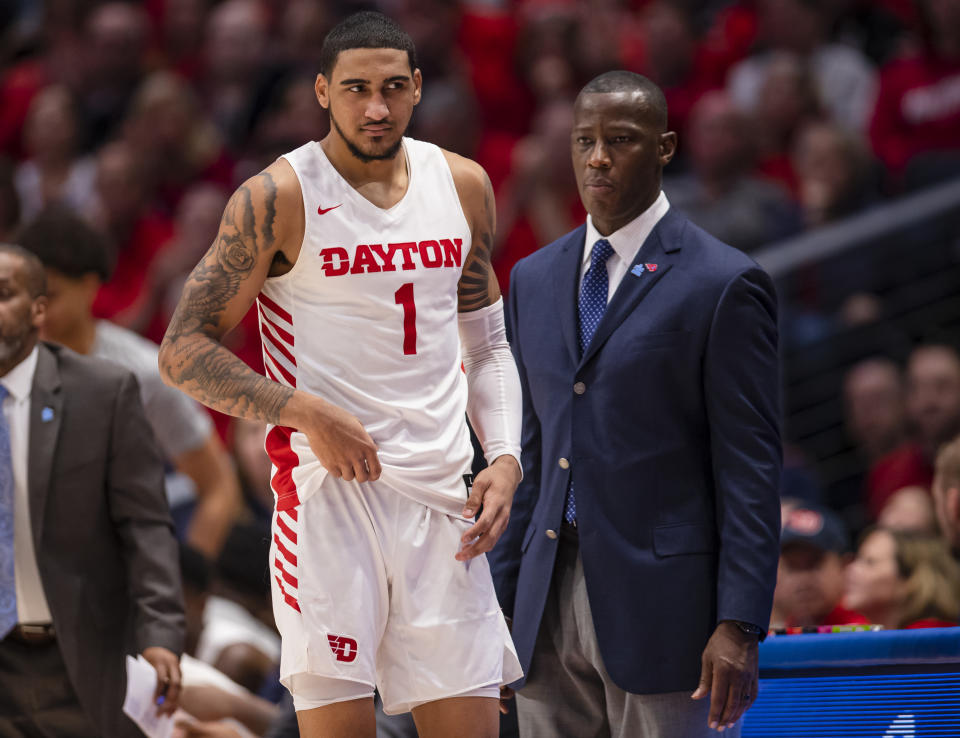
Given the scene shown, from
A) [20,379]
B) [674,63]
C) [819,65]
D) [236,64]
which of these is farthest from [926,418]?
[236,64]

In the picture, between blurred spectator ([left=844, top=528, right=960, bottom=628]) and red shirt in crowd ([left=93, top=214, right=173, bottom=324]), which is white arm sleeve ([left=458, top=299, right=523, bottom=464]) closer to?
blurred spectator ([left=844, top=528, right=960, bottom=628])

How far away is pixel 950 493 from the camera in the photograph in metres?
4.45

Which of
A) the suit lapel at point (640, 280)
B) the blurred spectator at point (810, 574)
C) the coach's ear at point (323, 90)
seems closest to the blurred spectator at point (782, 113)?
the blurred spectator at point (810, 574)

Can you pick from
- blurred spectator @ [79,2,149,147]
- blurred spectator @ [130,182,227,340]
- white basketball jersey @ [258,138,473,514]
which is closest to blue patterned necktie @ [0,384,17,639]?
white basketball jersey @ [258,138,473,514]

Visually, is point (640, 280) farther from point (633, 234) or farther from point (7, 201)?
point (7, 201)

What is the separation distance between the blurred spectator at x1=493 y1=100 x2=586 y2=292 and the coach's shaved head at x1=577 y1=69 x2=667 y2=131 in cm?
380

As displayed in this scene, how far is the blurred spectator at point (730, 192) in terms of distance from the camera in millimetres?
6684

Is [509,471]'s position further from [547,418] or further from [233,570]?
[233,570]

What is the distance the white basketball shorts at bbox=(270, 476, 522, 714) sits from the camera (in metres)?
2.69

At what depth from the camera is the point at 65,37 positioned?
8984 millimetres

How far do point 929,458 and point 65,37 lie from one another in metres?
5.90

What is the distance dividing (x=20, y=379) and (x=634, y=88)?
1724 mm

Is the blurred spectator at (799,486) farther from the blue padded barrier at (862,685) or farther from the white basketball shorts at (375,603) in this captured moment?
the white basketball shorts at (375,603)

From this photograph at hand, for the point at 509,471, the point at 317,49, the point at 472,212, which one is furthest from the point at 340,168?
the point at 317,49
